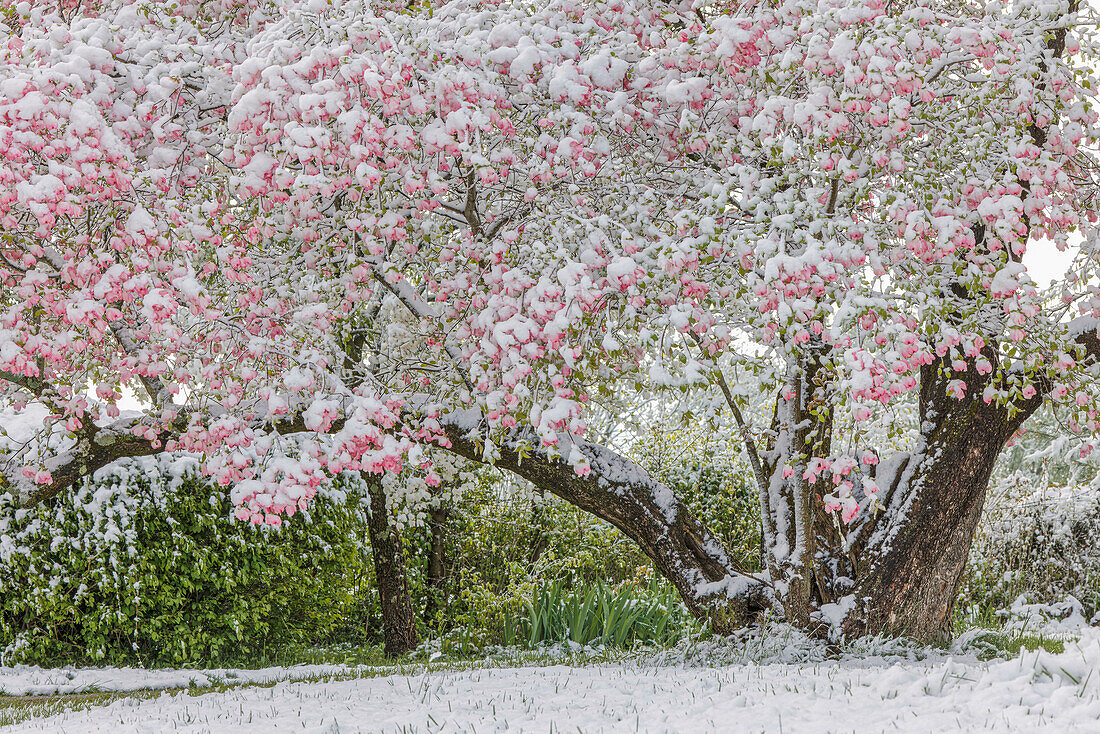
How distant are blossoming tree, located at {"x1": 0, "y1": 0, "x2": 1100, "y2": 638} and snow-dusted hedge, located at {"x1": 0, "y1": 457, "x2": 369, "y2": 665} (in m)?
1.55

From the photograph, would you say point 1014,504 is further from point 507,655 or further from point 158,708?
point 158,708

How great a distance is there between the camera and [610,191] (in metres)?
5.02

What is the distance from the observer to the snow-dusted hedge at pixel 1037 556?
9.95 m

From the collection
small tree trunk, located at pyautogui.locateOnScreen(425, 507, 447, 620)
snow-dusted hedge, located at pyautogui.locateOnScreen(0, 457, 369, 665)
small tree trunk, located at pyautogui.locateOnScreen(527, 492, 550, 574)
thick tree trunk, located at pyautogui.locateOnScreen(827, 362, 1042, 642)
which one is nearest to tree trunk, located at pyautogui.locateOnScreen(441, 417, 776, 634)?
thick tree trunk, located at pyautogui.locateOnScreen(827, 362, 1042, 642)

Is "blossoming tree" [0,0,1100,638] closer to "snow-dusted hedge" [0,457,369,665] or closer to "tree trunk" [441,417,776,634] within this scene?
"tree trunk" [441,417,776,634]

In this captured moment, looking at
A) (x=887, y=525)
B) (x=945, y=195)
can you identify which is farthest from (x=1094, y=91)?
(x=887, y=525)

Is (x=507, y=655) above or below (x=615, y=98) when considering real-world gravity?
below

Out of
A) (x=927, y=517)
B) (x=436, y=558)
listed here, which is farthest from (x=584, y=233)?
(x=436, y=558)

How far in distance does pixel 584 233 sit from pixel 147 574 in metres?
5.29

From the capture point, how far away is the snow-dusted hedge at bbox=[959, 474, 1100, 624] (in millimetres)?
9953

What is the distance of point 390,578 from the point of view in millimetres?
8570

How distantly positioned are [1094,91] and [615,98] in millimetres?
2334

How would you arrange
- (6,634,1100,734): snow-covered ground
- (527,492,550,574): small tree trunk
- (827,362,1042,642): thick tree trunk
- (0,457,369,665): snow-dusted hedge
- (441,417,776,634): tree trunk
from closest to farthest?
1. (6,634,1100,734): snow-covered ground
2. (827,362,1042,642): thick tree trunk
3. (441,417,776,634): tree trunk
4. (0,457,369,665): snow-dusted hedge
5. (527,492,550,574): small tree trunk

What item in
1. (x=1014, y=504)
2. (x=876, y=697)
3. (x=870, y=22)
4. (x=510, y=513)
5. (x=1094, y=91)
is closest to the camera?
(x=876, y=697)
